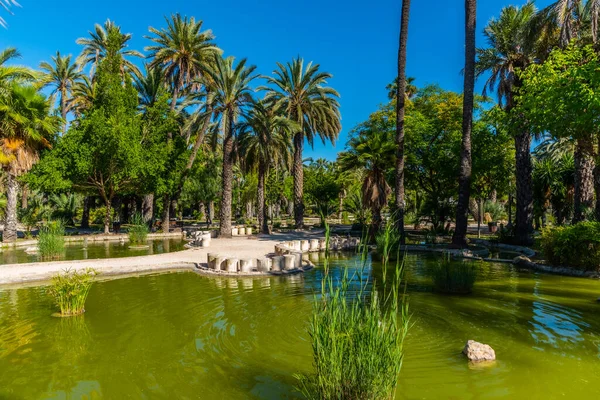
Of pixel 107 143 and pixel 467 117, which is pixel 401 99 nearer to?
pixel 467 117

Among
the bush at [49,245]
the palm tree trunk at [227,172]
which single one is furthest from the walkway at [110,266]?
the palm tree trunk at [227,172]

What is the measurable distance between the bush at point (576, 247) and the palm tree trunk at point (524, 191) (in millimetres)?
7471

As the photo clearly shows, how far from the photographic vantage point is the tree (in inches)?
949

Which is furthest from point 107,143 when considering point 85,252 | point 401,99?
point 401,99

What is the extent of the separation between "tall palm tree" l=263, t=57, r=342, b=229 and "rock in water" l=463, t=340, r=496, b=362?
76.3 feet

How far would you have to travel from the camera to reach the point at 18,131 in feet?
69.8

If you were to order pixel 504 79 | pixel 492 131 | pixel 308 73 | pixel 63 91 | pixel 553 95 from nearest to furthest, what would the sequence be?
pixel 553 95 → pixel 504 79 → pixel 492 131 → pixel 308 73 → pixel 63 91

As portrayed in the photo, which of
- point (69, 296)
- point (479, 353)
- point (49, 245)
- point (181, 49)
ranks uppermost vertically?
point (181, 49)

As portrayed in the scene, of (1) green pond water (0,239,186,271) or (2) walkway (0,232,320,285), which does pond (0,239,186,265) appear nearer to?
(1) green pond water (0,239,186,271)

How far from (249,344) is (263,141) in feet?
65.3

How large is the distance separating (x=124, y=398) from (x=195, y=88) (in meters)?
35.4

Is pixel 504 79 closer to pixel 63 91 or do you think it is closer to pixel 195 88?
pixel 195 88

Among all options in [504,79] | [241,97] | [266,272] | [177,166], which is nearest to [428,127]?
[504,79]

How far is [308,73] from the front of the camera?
2802 centimetres
